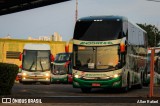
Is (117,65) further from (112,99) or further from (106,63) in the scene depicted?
(112,99)

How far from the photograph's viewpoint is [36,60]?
4481 centimetres

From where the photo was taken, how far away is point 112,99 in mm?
11984

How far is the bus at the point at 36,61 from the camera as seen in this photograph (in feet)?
144

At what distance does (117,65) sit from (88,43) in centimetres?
169

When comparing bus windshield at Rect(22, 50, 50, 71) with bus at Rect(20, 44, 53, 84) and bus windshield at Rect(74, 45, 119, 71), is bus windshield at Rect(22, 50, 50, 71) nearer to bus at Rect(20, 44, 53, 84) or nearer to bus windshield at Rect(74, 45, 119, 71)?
bus at Rect(20, 44, 53, 84)

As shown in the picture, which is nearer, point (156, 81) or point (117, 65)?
point (117, 65)

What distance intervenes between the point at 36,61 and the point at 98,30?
63.1 ft

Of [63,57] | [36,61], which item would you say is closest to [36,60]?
[36,61]

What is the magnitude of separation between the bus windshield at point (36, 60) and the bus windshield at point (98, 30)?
18.5m

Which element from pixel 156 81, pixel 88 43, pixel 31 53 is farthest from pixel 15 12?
pixel 156 81

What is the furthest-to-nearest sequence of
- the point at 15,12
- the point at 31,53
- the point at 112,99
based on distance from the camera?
the point at 31,53
the point at 15,12
the point at 112,99

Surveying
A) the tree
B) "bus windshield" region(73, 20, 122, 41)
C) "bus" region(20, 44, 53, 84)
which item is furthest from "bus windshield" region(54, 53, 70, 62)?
the tree

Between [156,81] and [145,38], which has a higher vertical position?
[145,38]

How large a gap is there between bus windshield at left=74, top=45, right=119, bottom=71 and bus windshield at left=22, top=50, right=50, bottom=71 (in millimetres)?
18521
